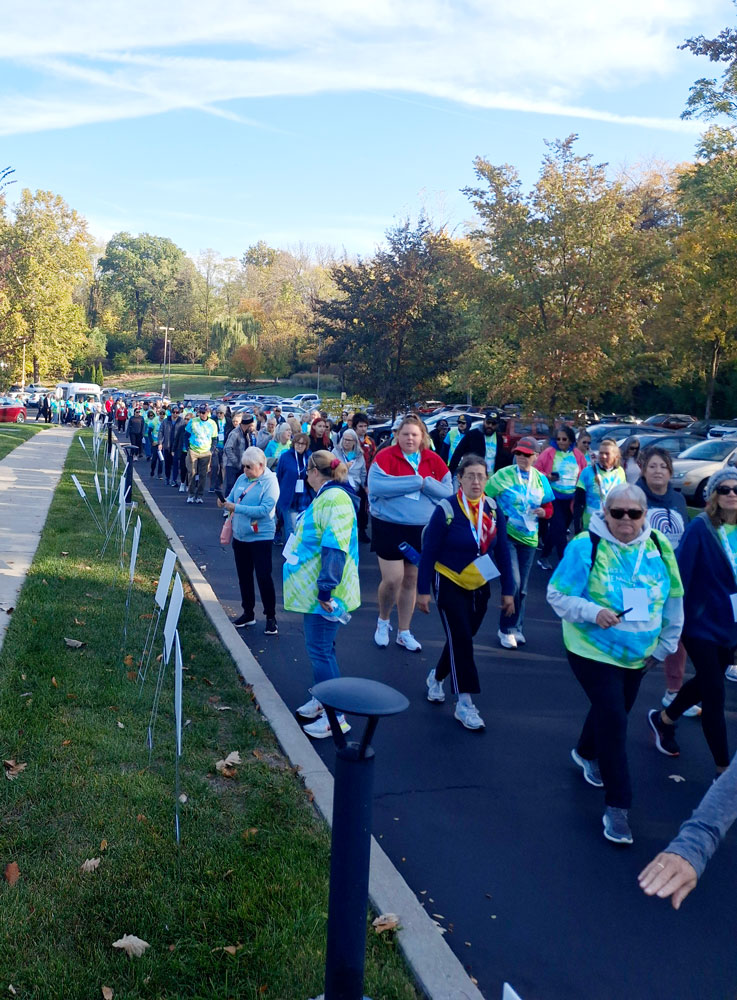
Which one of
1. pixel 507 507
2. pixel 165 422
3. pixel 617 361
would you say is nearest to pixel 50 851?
pixel 507 507

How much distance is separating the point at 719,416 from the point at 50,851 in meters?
44.3

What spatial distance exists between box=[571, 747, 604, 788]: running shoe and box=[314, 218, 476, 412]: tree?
1537 centimetres

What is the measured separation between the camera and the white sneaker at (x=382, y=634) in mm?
8117

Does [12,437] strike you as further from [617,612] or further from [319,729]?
[617,612]

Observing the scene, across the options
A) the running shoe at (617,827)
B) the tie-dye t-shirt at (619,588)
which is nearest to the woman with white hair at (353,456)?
the tie-dye t-shirt at (619,588)

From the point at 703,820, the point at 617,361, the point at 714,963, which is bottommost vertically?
the point at 714,963

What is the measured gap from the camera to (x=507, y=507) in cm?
833

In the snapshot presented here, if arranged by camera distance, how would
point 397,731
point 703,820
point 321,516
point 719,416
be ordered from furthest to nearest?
point 719,416, point 397,731, point 321,516, point 703,820

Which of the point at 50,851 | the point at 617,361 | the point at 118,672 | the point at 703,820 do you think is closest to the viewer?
the point at 703,820

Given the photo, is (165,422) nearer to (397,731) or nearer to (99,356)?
(397,731)

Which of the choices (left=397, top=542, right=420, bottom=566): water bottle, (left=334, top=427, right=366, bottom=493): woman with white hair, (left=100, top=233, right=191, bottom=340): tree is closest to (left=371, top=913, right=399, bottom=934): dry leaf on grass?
(left=397, top=542, right=420, bottom=566): water bottle

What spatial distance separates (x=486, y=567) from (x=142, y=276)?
125 metres

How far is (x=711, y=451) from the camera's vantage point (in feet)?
74.5

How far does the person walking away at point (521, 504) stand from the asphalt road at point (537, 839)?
0.69 metres
